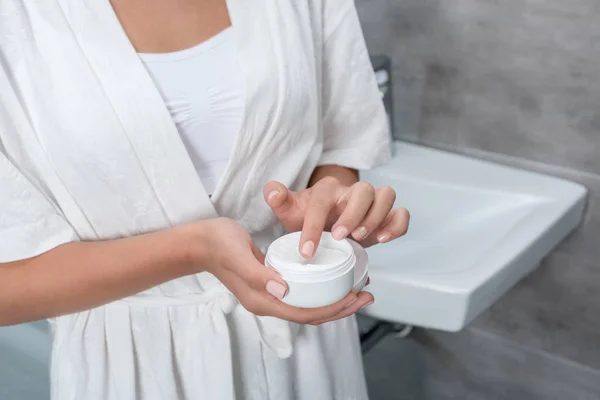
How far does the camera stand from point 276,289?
0.51 meters

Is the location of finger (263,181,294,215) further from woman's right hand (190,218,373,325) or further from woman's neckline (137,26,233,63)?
woman's neckline (137,26,233,63)

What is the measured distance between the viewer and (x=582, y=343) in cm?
→ 116

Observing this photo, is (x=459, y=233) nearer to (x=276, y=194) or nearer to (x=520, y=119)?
(x=520, y=119)

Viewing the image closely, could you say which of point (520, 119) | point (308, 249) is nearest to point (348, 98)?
point (308, 249)

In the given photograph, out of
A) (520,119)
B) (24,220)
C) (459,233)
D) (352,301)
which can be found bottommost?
(459,233)

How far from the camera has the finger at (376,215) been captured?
1.90 feet

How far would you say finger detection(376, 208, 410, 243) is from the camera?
60 cm

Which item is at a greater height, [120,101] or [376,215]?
[120,101]

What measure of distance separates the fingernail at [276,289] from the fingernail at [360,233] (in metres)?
0.10

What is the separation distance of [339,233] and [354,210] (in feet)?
0.10

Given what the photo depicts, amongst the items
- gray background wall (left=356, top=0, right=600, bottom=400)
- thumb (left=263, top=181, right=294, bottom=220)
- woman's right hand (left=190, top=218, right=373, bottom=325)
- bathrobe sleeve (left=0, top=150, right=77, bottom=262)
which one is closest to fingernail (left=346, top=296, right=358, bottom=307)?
woman's right hand (left=190, top=218, right=373, bottom=325)

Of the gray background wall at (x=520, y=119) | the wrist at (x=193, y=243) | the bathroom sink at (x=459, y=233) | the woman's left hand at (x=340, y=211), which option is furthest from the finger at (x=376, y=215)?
the gray background wall at (x=520, y=119)

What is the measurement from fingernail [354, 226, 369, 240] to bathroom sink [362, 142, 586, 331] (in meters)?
0.27

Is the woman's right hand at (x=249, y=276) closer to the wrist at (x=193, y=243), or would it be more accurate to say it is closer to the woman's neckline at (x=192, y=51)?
the wrist at (x=193, y=243)
